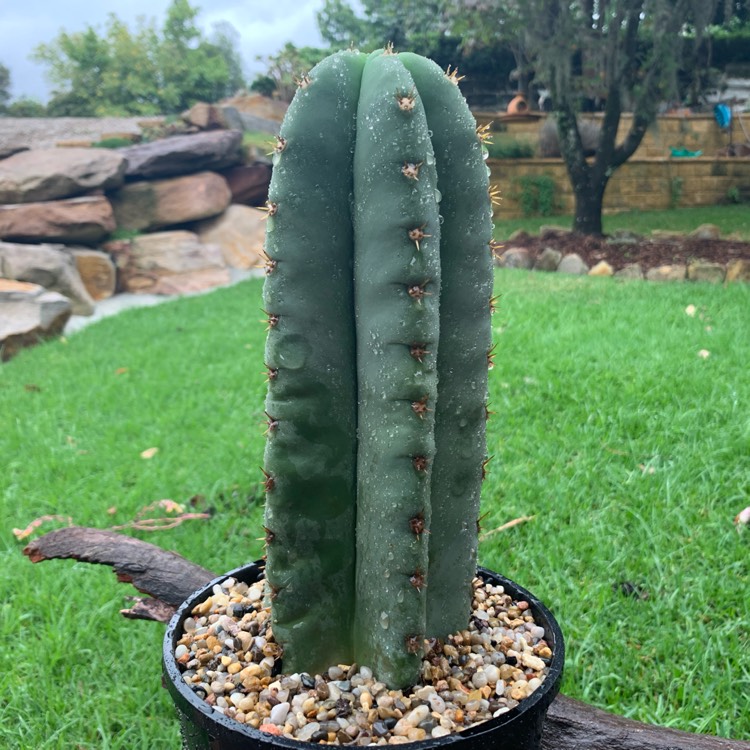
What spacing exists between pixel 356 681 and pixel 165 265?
25.7 feet

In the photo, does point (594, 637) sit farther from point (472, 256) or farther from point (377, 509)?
point (472, 256)

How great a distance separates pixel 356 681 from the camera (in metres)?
1.20

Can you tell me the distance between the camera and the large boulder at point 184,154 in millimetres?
9320

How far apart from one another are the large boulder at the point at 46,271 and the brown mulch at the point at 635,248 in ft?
13.4

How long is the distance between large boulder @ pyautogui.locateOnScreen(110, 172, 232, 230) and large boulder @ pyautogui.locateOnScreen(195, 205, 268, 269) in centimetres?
17

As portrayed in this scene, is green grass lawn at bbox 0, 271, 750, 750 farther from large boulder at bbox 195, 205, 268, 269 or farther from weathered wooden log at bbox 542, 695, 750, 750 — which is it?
large boulder at bbox 195, 205, 268, 269

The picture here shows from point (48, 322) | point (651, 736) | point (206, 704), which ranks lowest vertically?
point (48, 322)

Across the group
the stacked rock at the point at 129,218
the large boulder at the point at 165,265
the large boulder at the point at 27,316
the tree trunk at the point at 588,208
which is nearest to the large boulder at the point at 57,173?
the stacked rock at the point at 129,218

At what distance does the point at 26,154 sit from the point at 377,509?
9.28 m

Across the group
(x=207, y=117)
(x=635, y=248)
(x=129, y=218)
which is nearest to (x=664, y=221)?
(x=635, y=248)

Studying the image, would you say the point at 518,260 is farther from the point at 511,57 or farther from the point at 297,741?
the point at 511,57

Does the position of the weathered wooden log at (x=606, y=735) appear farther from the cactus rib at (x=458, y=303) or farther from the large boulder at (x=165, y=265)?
the large boulder at (x=165, y=265)

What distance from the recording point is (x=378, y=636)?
1158 mm

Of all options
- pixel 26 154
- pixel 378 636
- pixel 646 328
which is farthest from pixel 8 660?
pixel 26 154
